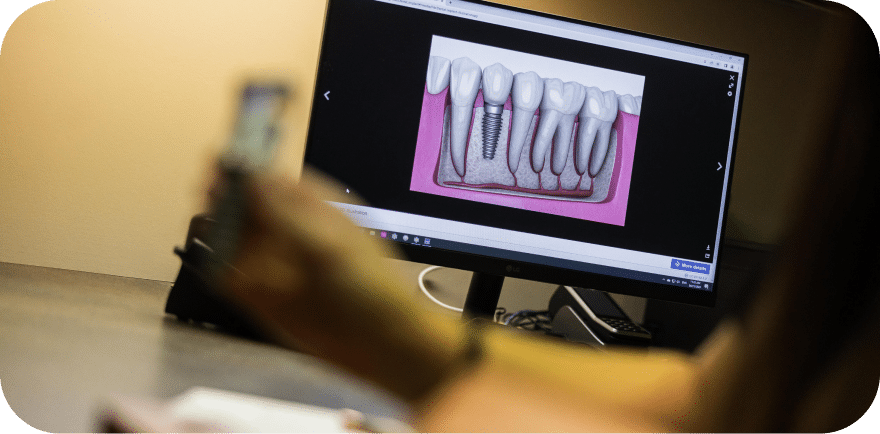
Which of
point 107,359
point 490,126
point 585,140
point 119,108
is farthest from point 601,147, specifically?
point 119,108

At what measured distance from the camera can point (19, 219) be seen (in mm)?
843

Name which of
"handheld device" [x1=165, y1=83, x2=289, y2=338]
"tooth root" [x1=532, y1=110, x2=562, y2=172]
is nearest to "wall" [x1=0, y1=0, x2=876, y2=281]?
"tooth root" [x1=532, y1=110, x2=562, y2=172]

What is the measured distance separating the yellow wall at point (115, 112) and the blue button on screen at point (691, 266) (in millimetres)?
543

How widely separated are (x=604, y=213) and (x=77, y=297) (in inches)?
25.2

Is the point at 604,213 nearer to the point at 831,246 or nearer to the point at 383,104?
the point at 383,104

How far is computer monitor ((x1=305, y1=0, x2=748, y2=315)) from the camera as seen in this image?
2.06 feet

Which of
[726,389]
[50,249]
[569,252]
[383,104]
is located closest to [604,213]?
[569,252]

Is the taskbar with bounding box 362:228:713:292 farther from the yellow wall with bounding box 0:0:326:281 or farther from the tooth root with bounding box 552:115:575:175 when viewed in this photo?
the yellow wall with bounding box 0:0:326:281

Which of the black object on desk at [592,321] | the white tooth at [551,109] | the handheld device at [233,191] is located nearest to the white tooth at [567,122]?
the white tooth at [551,109]

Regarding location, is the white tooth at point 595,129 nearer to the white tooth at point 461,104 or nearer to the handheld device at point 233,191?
the white tooth at point 461,104

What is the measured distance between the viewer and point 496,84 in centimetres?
65

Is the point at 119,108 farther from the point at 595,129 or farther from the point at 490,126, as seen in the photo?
the point at 595,129

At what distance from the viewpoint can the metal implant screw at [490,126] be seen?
0.65m

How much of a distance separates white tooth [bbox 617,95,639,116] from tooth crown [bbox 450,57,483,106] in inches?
7.2
